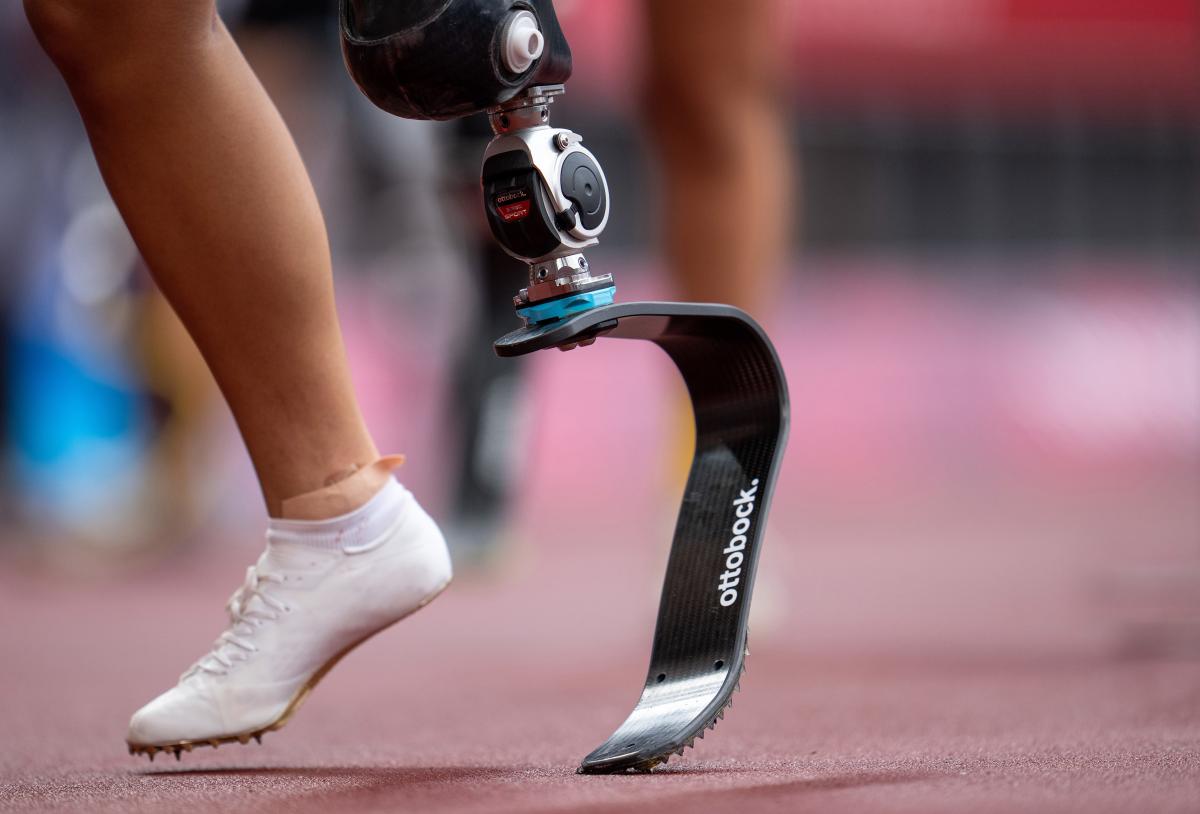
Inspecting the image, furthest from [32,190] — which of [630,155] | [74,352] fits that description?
[630,155]

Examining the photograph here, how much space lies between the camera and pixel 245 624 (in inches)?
48.6

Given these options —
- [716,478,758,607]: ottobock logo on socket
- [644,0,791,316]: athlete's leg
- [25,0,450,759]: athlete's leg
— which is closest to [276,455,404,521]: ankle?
[25,0,450,759]: athlete's leg

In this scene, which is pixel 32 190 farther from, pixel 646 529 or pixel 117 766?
pixel 117 766

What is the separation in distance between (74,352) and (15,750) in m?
2.78

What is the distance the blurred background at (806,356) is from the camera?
279 cm

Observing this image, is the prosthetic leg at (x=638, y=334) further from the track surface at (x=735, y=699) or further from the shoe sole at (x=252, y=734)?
the shoe sole at (x=252, y=734)

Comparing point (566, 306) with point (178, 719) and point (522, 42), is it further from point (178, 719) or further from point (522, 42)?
point (178, 719)

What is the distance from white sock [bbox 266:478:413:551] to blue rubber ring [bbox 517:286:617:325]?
0.74 ft

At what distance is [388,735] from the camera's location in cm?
145

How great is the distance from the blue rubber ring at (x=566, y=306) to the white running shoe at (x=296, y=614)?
226mm

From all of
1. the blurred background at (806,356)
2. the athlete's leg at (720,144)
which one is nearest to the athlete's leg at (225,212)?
the blurred background at (806,356)

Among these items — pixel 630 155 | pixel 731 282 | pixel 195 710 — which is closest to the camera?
pixel 195 710

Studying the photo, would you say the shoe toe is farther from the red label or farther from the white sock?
the red label

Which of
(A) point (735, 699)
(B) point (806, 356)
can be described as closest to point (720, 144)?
(A) point (735, 699)
